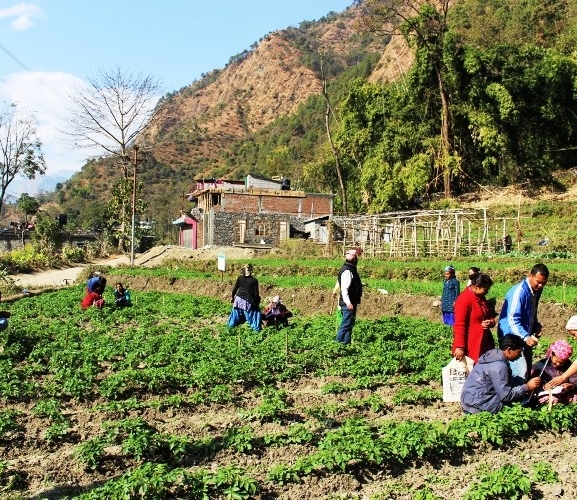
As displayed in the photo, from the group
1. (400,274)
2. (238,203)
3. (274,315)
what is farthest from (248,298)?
(238,203)

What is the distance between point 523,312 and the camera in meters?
7.47

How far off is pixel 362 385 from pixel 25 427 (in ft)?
14.2

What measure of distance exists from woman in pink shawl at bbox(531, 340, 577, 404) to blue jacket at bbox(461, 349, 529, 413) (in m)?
0.50

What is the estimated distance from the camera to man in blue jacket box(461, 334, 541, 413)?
6863 mm

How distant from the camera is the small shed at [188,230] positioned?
5234cm

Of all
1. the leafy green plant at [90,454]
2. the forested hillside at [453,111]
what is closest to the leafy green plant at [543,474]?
the leafy green plant at [90,454]

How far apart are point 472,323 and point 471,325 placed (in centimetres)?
3

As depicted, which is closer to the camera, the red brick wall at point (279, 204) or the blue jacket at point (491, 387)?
the blue jacket at point (491, 387)

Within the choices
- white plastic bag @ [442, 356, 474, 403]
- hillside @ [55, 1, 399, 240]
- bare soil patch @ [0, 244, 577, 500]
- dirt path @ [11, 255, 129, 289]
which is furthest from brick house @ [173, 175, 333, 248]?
white plastic bag @ [442, 356, 474, 403]

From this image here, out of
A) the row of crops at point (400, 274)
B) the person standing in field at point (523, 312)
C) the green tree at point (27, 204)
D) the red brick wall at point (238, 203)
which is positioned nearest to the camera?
the person standing in field at point (523, 312)

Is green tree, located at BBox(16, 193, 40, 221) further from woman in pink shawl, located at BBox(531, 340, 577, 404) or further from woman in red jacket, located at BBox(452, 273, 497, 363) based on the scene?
woman in pink shawl, located at BBox(531, 340, 577, 404)

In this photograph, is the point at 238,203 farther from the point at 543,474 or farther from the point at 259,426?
the point at 543,474

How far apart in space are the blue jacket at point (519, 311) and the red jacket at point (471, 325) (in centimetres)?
19

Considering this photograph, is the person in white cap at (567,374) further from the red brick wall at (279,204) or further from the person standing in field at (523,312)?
the red brick wall at (279,204)
